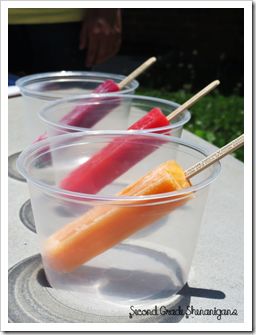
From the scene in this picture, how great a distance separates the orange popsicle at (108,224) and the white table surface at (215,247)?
0.58 feet

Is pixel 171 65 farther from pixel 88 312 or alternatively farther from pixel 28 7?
pixel 88 312

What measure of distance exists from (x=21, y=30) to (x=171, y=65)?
285cm

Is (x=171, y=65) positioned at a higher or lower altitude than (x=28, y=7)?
lower

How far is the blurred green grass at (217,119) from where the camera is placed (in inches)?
100

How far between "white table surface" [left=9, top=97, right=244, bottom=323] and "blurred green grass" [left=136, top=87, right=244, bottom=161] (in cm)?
104

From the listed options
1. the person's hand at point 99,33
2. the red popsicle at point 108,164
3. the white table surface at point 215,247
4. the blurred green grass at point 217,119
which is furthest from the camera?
the blurred green grass at point 217,119

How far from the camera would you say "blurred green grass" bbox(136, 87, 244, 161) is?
2545 mm

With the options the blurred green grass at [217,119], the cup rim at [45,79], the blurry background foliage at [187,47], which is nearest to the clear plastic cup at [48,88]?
the cup rim at [45,79]

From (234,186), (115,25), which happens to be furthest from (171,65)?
(234,186)

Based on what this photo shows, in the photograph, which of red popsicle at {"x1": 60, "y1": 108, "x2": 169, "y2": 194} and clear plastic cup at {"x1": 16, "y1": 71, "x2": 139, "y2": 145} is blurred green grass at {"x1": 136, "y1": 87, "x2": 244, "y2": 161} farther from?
red popsicle at {"x1": 60, "y1": 108, "x2": 169, "y2": 194}

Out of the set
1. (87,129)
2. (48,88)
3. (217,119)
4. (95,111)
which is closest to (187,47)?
(217,119)

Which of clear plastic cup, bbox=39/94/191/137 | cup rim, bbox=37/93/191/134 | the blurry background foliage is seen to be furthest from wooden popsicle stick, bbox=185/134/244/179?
the blurry background foliage

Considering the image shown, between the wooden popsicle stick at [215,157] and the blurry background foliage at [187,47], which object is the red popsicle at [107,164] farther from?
the blurry background foliage at [187,47]

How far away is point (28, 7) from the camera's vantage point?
1701mm
